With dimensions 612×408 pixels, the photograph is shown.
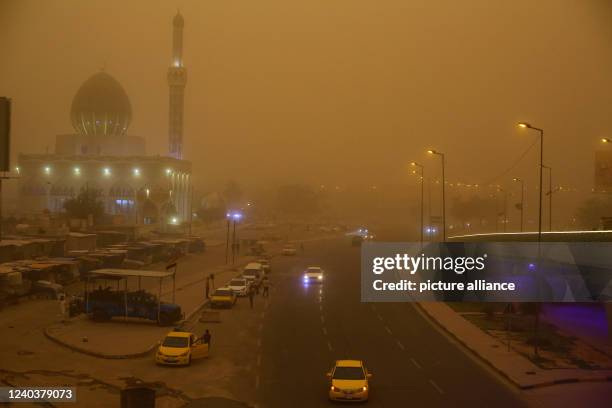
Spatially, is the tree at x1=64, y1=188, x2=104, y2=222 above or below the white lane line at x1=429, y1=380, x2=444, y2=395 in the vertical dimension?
above

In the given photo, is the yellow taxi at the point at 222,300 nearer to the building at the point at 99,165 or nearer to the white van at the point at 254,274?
the white van at the point at 254,274

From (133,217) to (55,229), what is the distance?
3704cm

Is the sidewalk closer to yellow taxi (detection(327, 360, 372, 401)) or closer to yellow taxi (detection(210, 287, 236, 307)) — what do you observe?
yellow taxi (detection(327, 360, 372, 401))

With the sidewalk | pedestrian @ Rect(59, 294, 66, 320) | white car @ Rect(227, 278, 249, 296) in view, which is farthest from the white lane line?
white car @ Rect(227, 278, 249, 296)

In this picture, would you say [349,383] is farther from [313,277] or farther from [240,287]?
[313,277]

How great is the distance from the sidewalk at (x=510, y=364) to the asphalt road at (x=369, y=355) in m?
0.51

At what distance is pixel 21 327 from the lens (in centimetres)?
2802

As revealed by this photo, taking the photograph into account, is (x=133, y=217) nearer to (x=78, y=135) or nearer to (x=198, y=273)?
(x=78, y=135)

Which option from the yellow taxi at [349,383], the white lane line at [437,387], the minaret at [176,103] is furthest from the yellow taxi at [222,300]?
the minaret at [176,103]

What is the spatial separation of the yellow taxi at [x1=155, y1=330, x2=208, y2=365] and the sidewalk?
896 centimetres

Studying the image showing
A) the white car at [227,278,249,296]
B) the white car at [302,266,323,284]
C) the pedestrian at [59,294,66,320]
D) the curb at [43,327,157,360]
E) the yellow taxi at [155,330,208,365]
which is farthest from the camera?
the white car at [302,266,323,284]

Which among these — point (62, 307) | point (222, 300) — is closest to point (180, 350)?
point (62, 307)

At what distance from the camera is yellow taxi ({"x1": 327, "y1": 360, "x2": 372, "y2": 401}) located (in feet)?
57.7

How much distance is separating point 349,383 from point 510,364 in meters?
7.09
